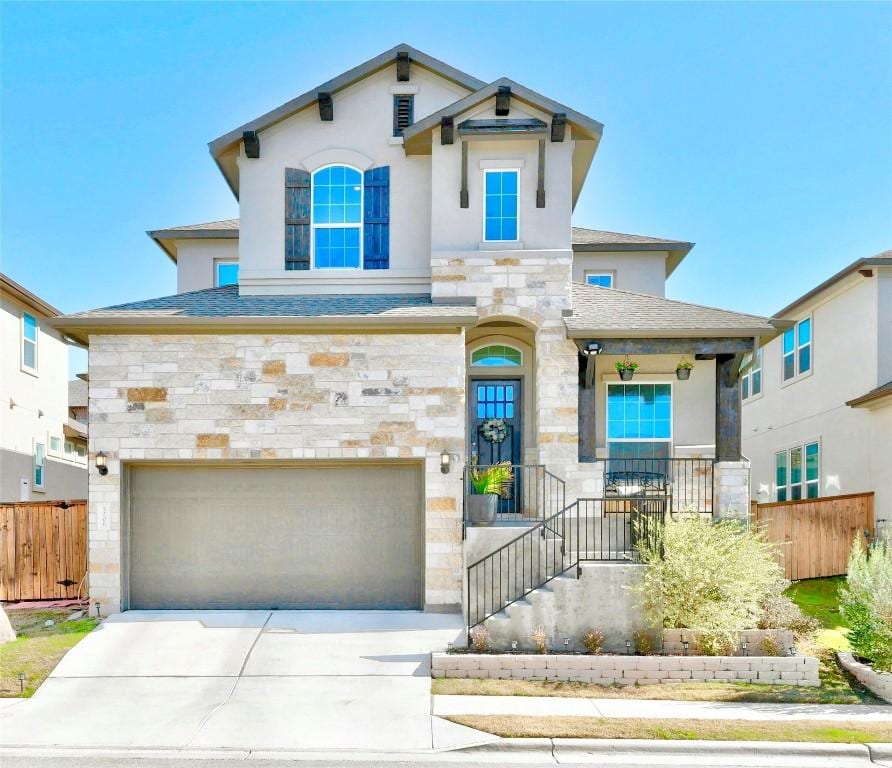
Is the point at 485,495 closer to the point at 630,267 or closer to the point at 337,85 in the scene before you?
the point at 337,85

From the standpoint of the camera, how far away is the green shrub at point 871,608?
10.2 metres

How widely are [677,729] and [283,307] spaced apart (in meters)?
8.66

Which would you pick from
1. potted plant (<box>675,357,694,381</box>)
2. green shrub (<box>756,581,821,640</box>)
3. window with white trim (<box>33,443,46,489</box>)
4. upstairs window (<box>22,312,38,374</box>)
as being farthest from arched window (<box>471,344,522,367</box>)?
window with white trim (<box>33,443,46,489</box>)

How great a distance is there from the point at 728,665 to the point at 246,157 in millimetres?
11455

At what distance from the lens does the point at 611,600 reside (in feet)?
36.0

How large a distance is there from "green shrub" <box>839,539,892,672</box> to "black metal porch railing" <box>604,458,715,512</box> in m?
2.83

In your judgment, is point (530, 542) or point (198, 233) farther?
point (198, 233)

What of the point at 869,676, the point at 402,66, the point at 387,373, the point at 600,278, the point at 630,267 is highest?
the point at 402,66

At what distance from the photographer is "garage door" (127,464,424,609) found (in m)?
12.8

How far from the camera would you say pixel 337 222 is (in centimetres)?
1486

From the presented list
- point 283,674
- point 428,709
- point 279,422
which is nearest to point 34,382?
point 279,422

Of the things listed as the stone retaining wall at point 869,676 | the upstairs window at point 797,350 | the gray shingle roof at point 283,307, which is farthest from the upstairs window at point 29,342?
the upstairs window at point 797,350

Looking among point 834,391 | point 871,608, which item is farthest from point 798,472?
point 871,608

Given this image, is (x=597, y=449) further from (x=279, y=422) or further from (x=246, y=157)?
(x=246, y=157)
